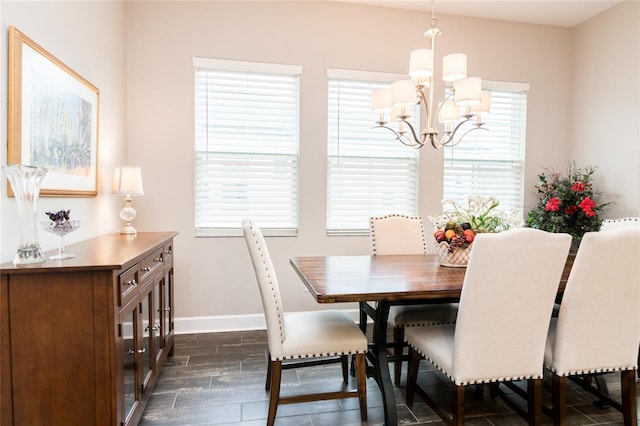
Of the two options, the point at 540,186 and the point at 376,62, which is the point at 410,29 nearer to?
the point at 376,62

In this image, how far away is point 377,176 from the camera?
3.73 meters

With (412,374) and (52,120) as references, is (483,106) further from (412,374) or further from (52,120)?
(52,120)

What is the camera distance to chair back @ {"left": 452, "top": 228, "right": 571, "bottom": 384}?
5.22ft

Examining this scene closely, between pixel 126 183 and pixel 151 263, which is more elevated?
pixel 126 183

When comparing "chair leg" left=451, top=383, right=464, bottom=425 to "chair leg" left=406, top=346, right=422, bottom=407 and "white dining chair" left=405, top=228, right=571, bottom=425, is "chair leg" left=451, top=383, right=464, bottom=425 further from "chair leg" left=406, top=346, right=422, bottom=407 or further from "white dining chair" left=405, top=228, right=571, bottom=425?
"chair leg" left=406, top=346, right=422, bottom=407

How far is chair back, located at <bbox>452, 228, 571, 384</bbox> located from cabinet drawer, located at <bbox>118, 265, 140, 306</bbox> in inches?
60.7

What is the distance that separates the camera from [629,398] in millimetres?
1922

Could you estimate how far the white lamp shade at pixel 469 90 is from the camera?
2.20 meters

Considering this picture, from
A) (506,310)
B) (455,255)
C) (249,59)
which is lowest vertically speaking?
(506,310)

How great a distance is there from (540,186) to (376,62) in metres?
2.19

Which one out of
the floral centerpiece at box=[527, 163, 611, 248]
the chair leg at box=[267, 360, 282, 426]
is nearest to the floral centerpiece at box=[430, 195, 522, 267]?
the chair leg at box=[267, 360, 282, 426]

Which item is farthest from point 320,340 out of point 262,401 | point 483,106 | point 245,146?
point 245,146

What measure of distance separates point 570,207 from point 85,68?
434cm

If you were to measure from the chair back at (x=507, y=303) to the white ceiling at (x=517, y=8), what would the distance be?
9.61 feet
